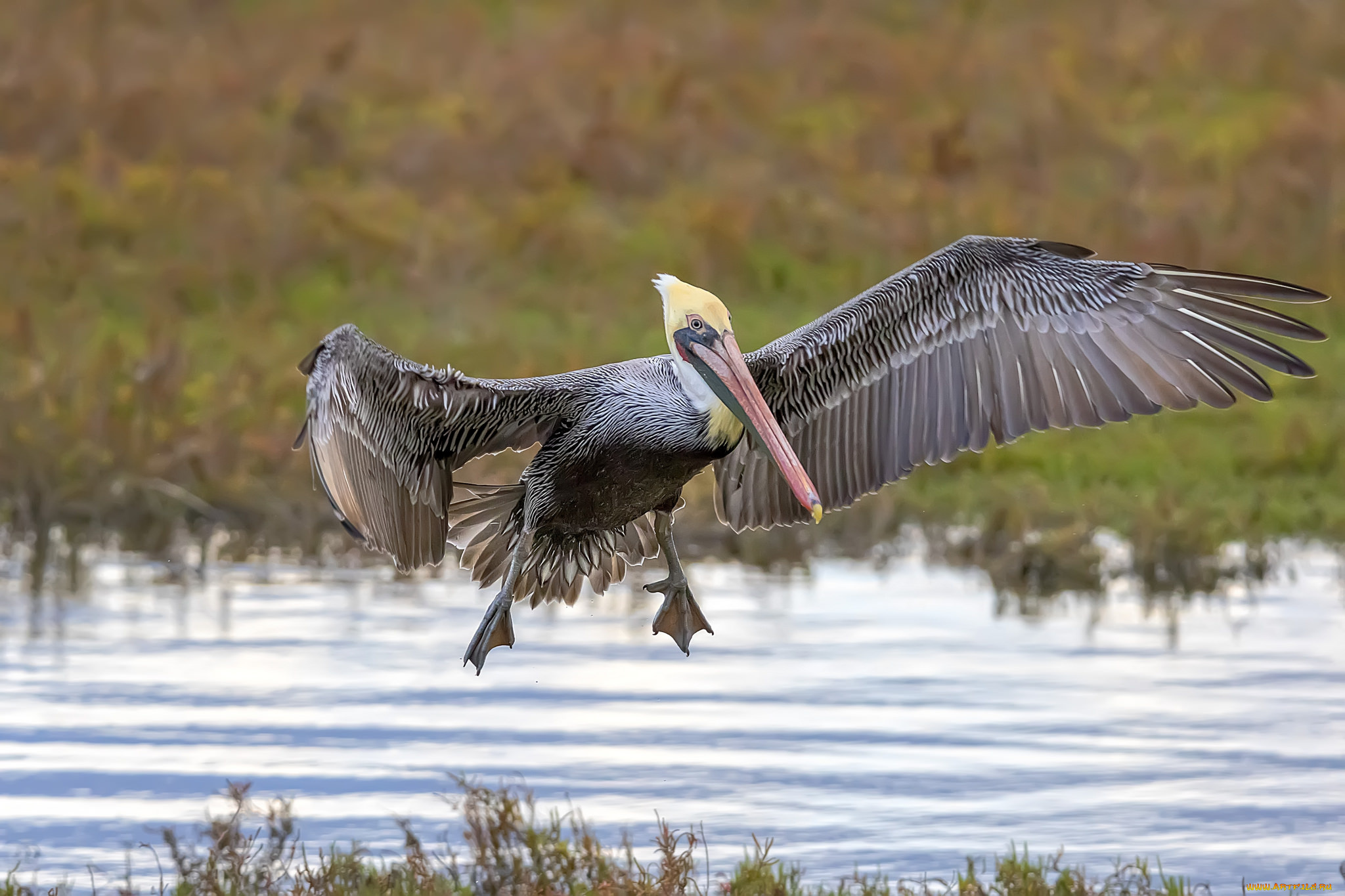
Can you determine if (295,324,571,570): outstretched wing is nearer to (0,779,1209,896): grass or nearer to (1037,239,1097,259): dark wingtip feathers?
(0,779,1209,896): grass

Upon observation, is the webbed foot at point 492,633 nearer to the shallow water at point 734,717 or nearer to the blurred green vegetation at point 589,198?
the shallow water at point 734,717

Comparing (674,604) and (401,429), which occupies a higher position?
(401,429)

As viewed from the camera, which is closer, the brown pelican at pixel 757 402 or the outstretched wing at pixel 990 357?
the brown pelican at pixel 757 402

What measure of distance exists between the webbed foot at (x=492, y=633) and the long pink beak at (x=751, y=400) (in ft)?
3.15

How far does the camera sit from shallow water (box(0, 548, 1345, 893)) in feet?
22.5

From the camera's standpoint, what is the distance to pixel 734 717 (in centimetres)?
814

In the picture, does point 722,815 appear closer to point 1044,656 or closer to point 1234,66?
point 1044,656

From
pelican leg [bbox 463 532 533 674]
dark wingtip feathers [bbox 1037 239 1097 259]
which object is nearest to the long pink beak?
pelican leg [bbox 463 532 533 674]

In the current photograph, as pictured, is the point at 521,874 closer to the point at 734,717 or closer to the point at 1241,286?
the point at 734,717

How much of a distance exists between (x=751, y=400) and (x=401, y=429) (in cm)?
115

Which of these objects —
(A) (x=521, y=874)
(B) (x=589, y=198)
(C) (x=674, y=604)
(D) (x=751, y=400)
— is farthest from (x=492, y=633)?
(B) (x=589, y=198)

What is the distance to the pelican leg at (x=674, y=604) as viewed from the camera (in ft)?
22.7

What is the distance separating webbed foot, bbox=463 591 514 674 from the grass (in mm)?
429

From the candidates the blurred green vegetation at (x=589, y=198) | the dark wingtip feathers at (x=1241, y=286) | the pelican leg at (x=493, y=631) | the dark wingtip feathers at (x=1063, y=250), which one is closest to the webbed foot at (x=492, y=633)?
the pelican leg at (x=493, y=631)
